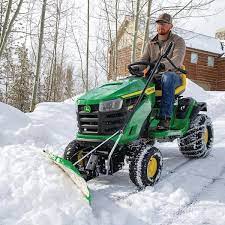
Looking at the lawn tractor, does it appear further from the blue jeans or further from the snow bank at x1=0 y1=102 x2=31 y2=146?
the snow bank at x1=0 y1=102 x2=31 y2=146

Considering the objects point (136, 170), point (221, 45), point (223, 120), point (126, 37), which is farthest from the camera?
point (221, 45)

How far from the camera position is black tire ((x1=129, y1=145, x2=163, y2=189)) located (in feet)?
14.9

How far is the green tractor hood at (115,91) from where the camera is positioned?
182 inches

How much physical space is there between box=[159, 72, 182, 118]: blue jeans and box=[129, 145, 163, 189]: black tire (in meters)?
0.65

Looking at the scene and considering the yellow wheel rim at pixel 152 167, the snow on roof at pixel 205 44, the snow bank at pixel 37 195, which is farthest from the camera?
the snow on roof at pixel 205 44

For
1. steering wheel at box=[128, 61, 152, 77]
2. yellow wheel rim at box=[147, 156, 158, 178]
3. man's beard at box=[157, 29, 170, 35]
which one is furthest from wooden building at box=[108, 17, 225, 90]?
yellow wheel rim at box=[147, 156, 158, 178]

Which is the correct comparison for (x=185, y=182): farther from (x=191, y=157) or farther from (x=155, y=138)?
(x=191, y=157)

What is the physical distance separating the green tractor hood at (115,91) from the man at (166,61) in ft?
1.14

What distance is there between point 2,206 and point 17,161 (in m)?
1.01

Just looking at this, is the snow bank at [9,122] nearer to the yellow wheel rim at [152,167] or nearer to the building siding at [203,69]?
the yellow wheel rim at [152,167]

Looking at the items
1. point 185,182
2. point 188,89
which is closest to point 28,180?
point 185,182

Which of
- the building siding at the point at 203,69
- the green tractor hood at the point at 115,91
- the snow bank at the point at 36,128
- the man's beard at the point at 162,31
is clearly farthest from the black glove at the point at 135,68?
the building siding at the point at 203,69

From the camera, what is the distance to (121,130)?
15.0 ft

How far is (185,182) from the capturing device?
4875mm
